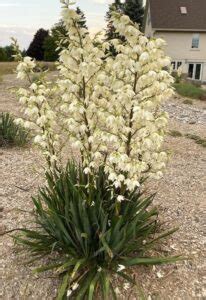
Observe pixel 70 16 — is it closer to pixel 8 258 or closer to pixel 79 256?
pixel 79 256

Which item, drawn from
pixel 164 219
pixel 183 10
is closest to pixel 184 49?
pixel 183 10

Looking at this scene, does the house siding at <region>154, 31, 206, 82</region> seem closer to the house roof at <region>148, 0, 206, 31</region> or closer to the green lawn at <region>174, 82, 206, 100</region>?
the house roof at <region>148, 0, 206, 31</region>

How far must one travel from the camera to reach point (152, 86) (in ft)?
10.5

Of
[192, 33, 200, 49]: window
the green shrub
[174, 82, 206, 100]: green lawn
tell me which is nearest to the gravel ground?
the green shrub

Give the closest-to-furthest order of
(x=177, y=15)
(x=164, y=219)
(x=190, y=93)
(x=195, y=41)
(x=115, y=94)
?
(x=115, y=94)
(x=164, y=219)
(x=190, y=93)
(x=177, y=15)
(x=195, y=41)

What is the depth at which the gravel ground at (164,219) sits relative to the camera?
153 inches

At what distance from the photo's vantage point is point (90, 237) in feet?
12.7

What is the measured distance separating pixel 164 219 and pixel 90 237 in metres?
1.69

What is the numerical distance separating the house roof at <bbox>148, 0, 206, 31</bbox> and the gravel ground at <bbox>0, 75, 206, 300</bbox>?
2158 centimetres

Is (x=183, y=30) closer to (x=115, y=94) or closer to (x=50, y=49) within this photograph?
(x=50, y=49)

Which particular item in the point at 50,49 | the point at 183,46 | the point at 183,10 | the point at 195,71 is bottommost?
the point at 195,71

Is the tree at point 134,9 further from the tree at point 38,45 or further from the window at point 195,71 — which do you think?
the window at point 195,71

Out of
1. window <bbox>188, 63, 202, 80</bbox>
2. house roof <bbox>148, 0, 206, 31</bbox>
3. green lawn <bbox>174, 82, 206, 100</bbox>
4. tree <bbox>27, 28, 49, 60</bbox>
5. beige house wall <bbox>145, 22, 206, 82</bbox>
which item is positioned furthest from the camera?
tree <bbox>27, 28, 49, 60</bbox>

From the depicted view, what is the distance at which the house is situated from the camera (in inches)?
1132
